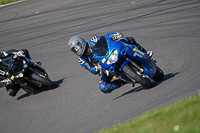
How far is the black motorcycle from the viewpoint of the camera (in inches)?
377

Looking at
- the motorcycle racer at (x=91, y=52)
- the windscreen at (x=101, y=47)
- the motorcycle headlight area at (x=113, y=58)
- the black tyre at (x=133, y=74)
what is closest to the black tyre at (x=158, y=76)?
the motorcycle racer at (x=91, y=52)

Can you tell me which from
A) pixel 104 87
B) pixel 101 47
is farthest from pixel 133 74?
pixel 104 87

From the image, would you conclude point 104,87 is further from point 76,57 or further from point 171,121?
point 76,57

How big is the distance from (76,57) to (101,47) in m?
5.18

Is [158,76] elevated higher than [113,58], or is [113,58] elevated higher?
[113,58]

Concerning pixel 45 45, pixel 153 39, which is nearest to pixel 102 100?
pixel 153 39

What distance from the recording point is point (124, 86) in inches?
350

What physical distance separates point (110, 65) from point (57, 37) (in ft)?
28.8

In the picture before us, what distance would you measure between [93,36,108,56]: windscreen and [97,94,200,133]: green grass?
219 centimetres

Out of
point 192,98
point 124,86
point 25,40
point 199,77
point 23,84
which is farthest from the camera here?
point 25,40

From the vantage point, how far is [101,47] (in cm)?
753

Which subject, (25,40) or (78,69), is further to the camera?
(25,40)

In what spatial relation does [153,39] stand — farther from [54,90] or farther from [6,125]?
[6,125]

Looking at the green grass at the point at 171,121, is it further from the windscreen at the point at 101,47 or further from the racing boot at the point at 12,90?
the racing boot at the point at 12,90
